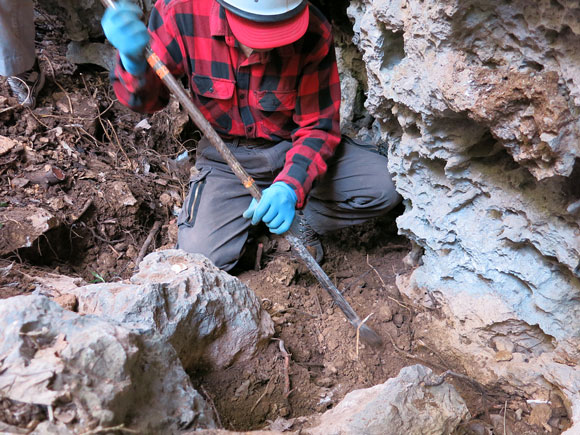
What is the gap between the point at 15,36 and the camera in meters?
2.94

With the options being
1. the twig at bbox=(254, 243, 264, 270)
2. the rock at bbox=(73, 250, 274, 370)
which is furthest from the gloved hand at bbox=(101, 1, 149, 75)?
the twig at bbox=(254, 243, 264, 270)

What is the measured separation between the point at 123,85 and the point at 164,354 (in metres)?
1.68

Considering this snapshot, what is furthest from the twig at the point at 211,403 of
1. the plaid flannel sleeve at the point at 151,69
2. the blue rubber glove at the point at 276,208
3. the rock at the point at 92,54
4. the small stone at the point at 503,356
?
the rock at the point at 92,54

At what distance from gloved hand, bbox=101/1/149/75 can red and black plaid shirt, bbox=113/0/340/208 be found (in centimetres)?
22

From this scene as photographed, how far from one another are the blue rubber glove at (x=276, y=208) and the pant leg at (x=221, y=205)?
41 cm

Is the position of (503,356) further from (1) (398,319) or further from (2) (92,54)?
(2) (92,54)

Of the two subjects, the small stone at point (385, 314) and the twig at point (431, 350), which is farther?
the small stone at point (385, 314)

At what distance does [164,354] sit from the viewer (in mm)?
1184

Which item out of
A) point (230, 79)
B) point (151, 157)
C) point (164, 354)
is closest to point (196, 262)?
point (164, 354)

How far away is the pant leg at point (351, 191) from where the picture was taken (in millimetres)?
2760

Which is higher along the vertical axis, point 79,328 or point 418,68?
point 418,68

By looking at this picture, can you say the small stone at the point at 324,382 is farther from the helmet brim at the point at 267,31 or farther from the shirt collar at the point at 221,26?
the shirt collar at the point at 221,26

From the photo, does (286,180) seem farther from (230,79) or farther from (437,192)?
(437,192)

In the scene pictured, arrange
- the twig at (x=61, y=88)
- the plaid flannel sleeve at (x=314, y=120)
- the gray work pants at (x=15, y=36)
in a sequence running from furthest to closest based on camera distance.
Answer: the twig at (x=61, y=88), the gray work pants at (x=15, y=36), the plaid flannel sleeve at (x=314, y=120)
